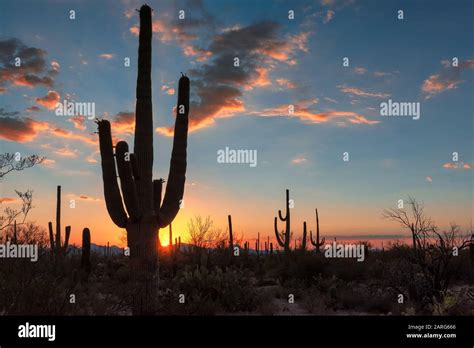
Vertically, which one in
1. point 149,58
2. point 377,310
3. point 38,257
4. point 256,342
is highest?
point 149,58

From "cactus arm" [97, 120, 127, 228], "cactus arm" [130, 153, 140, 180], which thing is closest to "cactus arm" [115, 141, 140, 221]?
"cactus arm" [130, 153, 140, 180]

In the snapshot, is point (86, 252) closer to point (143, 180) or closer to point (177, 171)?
point (177, 171)

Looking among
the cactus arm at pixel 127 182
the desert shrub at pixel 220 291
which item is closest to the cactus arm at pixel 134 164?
the cactus arm at pixel 127 182

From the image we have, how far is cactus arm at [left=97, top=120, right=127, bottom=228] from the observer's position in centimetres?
1159

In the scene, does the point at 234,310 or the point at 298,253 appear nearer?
the point at 234,310

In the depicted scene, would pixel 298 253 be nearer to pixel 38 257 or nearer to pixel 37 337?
pixel 38 257

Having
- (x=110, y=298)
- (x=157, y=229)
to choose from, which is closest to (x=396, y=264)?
(x=157, y=229)

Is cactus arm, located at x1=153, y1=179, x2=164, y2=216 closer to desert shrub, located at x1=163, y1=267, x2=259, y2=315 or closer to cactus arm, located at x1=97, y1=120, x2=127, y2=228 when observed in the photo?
cactus arm, located at x1=97, y1=120, x2=127, y2=228

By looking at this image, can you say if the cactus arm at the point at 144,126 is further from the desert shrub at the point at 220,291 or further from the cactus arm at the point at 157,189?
the desert shrub at the point at 220,291

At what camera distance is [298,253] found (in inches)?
801

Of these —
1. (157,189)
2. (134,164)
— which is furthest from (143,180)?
(157,189)

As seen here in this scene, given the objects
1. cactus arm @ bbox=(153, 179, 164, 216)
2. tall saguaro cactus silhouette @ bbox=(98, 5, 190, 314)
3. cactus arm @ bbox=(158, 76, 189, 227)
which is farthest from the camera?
cactus arm @ bbox=(153, 179, 164, 216)

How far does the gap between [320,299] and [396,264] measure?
2.67 m

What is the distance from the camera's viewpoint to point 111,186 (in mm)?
11633
